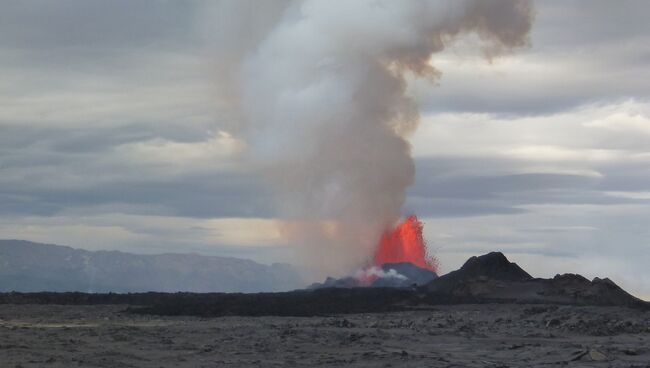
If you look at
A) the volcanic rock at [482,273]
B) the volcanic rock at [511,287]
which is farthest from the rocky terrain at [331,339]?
the volcanic rock at [482,273]

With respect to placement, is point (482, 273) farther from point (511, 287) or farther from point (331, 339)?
point (331, 339)

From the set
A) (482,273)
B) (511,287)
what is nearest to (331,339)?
(511,287)

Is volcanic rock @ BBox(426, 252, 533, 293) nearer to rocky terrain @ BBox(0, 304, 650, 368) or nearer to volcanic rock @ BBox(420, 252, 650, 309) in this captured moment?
volcanic rock @ BBox(420, 252, 650, 309)

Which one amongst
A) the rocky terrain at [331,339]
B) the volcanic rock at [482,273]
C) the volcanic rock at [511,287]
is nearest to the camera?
the rocky terrain at [331,339]

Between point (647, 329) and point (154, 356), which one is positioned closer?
point (154, 356)

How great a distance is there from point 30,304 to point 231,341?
4127cm

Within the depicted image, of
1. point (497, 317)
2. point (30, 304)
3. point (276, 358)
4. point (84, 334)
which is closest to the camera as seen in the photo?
point (276, 358)

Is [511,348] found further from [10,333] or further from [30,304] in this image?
[30,304]

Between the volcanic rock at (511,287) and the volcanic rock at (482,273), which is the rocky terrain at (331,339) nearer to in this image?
the volcanic rock at (511,287)

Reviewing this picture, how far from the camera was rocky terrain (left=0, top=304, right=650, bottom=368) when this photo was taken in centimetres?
5053

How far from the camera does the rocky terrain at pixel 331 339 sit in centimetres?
5053

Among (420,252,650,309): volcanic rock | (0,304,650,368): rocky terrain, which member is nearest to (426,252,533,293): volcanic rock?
(420,252,650,309): volcanic rock

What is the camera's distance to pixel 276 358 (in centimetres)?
5181

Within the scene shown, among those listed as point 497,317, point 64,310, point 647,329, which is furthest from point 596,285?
point 64,310
